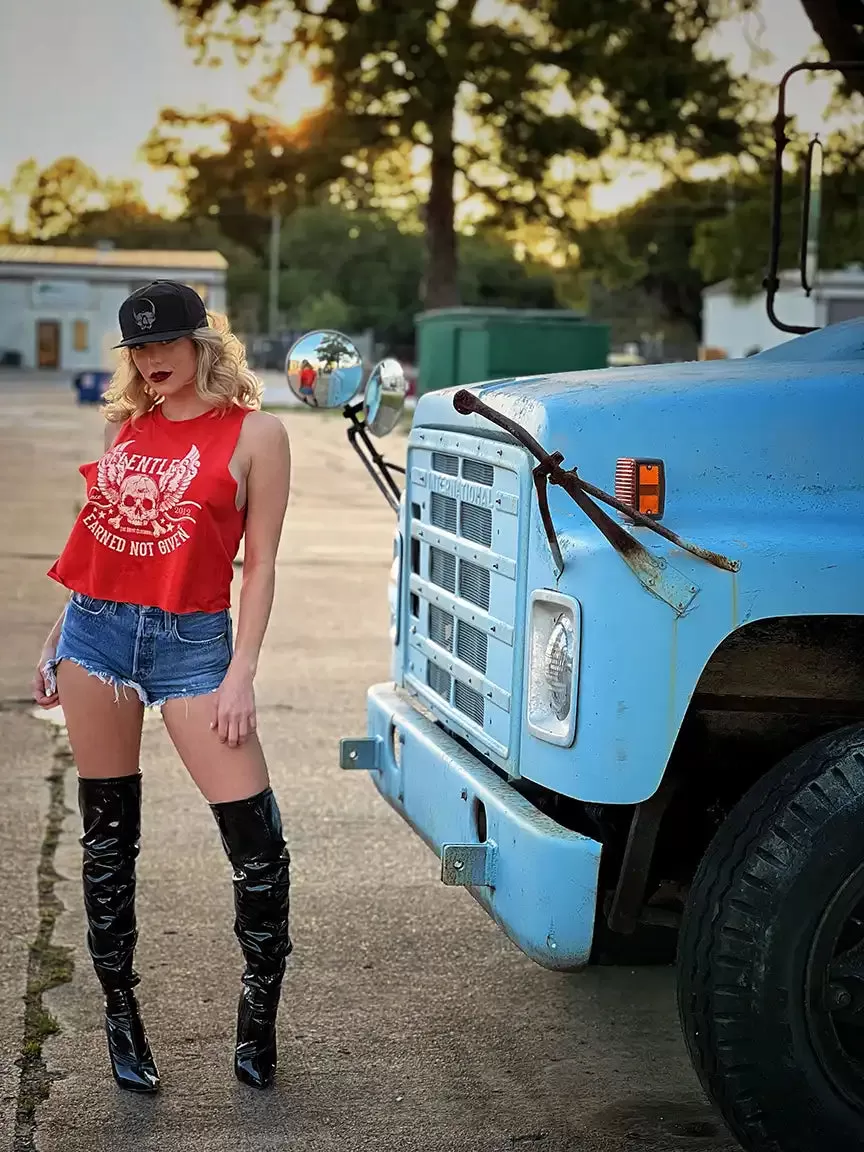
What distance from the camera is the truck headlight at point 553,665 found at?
3.45 metres

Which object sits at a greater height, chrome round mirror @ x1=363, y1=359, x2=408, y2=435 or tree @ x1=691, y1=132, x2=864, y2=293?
tree @ x1=691, y1=132, x2=864, y2=293

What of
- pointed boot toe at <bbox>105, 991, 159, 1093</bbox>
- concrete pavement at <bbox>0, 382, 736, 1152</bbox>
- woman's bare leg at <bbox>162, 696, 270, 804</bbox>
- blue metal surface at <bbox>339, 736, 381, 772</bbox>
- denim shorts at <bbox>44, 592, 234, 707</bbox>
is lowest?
concrete pavement at <bbox>0, 382, 736, 1152</bbox>

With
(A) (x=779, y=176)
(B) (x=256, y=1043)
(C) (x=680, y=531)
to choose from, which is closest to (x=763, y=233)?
(A) (x=779, y=176)

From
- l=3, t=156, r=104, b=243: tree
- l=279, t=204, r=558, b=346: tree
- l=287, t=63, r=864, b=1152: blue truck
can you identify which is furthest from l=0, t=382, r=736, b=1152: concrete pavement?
l=3, t=156, r=104, b=243: tree

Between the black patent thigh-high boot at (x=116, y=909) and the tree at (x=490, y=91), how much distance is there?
28423 millimetres

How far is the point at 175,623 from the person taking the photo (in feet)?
12.9

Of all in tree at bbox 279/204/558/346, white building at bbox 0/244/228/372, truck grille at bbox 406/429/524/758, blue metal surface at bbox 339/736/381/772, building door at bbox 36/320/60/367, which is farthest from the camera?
tree at bbox 279/204/558/346

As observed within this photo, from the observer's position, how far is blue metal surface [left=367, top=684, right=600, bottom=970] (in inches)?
137

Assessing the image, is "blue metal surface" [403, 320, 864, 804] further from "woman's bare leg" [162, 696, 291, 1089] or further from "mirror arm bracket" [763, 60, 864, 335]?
"mirror arm bracket" [763, 60, 864, 335]

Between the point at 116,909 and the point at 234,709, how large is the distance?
593mm

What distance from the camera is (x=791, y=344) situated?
4.57 metres

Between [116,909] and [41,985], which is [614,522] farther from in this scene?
[41,985]

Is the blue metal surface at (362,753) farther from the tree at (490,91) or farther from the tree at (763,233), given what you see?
the tree at (490,91)

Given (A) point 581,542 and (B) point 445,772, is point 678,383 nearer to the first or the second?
(A) point 581,542
